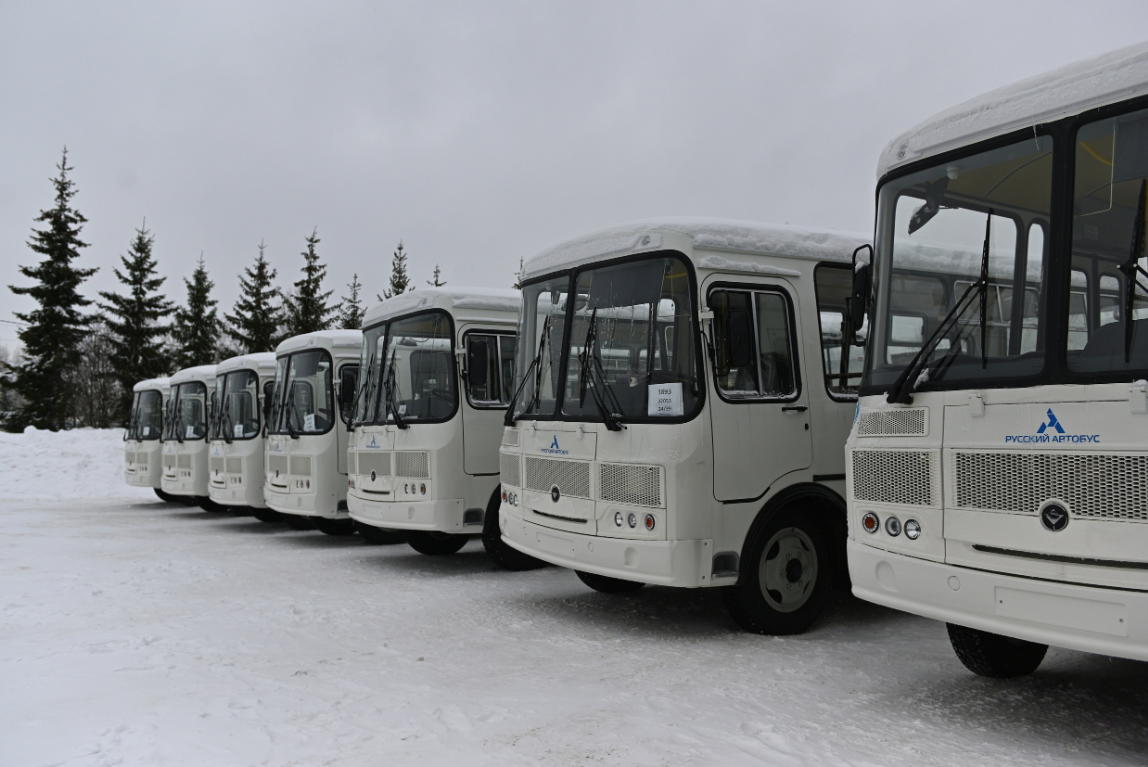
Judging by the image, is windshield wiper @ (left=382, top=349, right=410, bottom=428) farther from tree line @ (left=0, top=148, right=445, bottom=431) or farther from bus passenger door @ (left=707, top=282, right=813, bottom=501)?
tree line @ (left=0, top=148, right=445, bottom=431)

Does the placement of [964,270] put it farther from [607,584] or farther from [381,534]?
[381,534]

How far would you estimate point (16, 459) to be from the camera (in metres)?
26.6

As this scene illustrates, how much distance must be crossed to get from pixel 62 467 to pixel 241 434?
14.4 m

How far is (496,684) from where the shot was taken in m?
5.86

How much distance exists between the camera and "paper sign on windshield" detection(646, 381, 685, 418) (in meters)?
6.91

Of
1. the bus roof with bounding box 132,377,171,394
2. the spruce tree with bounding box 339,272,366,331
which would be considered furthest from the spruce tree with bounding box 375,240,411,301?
the bus roof with bounding box 132,377,171,394

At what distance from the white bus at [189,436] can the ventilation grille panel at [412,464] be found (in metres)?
8.93

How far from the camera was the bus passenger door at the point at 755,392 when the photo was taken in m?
6.99

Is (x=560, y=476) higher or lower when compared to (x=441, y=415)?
lower

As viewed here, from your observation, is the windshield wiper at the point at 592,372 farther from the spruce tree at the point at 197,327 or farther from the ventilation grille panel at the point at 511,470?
the spruce tree at the point at 197,327

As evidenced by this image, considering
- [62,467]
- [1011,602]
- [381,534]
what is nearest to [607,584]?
[1011,602]

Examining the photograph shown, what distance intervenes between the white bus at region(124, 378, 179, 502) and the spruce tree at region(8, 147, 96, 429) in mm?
26823

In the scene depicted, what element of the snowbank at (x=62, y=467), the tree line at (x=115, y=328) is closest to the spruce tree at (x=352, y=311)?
the tree line at (x=115, y=328)

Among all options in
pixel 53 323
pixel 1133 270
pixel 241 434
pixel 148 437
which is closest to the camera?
pixel 1133 270
